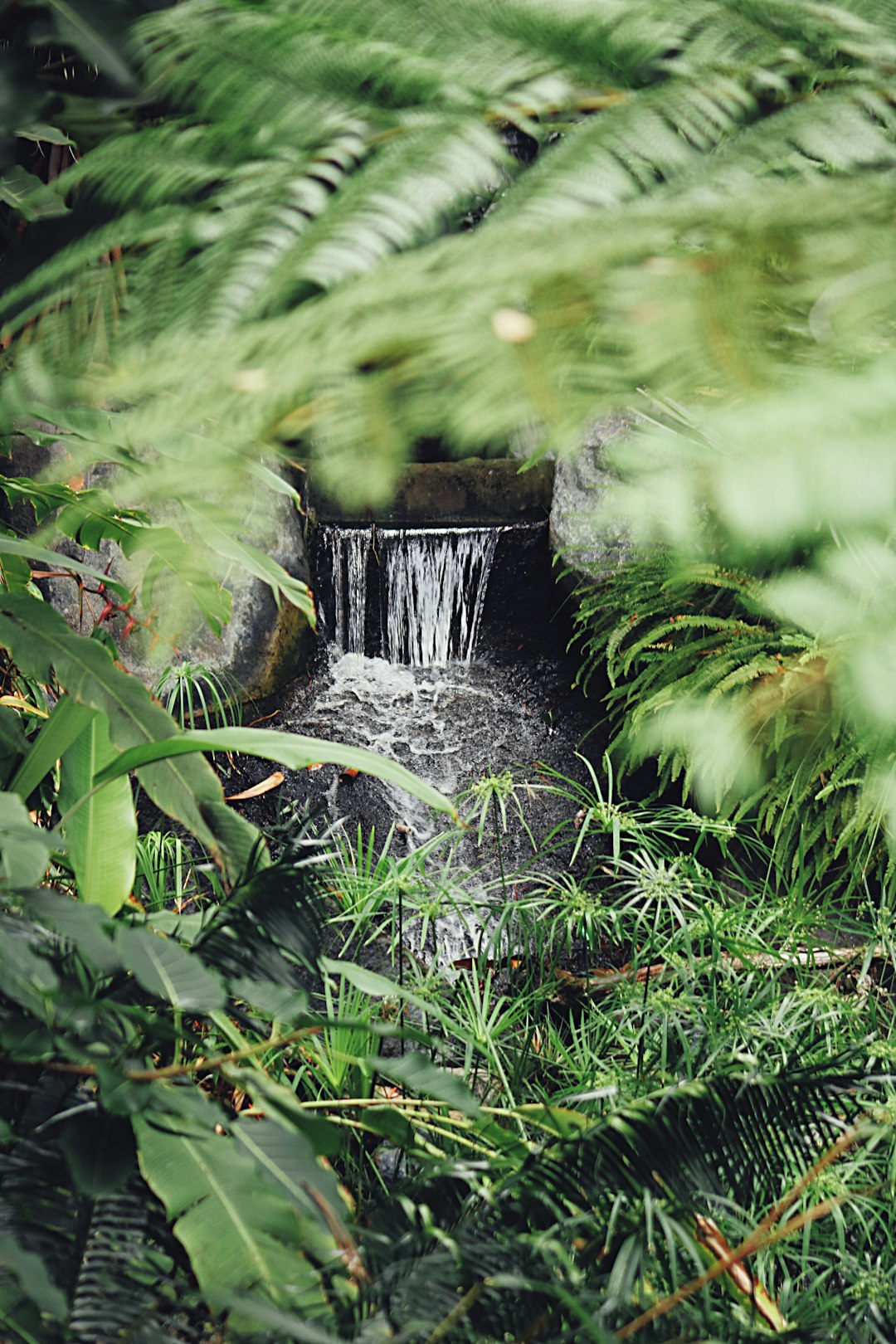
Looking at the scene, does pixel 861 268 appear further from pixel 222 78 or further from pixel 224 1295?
pixel 224 1295

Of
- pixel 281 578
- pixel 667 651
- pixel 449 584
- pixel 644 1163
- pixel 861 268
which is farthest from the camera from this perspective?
pixel 449 584

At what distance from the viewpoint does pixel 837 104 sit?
0.38 m

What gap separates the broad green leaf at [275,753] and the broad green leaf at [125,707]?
6 cm

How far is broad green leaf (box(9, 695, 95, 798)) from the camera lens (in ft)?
2.93

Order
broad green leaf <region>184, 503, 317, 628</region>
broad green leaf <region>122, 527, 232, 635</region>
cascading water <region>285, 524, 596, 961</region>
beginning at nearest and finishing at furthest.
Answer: broad green leaf <region>184, 503, 317, 628</region> → broad green leaf <region>122, 527, 232, 635</region> → cascading water <region>285, 524, 596, 961</region>

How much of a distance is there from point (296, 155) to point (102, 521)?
2.80 feet

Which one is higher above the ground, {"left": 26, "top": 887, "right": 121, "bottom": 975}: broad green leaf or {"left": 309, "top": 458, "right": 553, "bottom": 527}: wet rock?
{"left": 26, "top": 887, "right": 121, "bottom": 975}: broad green leaf

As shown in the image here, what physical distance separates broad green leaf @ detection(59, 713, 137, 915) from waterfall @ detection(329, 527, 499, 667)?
2784mm

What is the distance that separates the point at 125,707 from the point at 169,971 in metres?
0.46

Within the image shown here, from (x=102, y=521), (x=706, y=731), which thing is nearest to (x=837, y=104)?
(x=102, y=521)

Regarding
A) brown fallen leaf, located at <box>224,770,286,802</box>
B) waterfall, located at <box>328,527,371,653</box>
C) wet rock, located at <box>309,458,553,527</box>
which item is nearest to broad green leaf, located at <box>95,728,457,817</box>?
brown fallen leaf, located at <box>224,770,286,802</box>

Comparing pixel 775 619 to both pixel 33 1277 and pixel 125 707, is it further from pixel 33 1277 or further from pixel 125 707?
pixel 33 1277

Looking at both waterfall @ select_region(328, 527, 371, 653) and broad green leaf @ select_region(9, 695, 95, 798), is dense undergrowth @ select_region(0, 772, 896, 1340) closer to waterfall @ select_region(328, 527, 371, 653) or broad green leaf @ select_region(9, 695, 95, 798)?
broad green leaf @ select_region(9, 695, 95, 798)

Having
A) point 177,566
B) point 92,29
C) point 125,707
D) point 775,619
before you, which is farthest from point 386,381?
point 775,619
